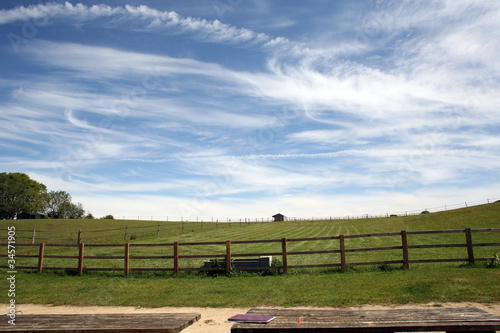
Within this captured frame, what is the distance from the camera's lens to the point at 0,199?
82.9 m

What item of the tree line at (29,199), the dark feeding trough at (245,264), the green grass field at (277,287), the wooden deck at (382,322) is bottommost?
the green grass field at (277,287)

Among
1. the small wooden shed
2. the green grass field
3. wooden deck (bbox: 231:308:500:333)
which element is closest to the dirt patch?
the green grass field

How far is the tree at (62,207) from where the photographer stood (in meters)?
101

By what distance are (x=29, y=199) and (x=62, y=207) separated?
1242cm

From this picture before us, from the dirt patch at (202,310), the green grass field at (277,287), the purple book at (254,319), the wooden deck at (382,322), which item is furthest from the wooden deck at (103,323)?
the green grass field at (277,287)

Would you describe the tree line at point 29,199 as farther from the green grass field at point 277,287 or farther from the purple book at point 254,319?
the purple book at point 254,319

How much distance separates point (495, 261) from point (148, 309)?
39.3 feet

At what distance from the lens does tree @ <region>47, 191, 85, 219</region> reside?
101 m

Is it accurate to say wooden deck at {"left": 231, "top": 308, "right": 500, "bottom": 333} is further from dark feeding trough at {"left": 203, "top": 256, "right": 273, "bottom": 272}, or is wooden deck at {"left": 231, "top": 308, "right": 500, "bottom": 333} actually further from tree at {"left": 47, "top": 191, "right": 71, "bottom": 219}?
tree at {"left": 47, "top": 191, "right": 71, "bottom": 219}

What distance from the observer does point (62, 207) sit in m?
103

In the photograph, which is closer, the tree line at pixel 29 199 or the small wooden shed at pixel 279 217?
the tree line at pixel 29 199

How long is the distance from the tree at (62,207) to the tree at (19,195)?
4472 mm

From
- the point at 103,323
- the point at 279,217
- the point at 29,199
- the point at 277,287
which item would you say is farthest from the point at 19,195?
A: the point at 103,323

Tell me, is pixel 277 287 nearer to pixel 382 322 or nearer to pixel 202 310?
pixel 202 310
